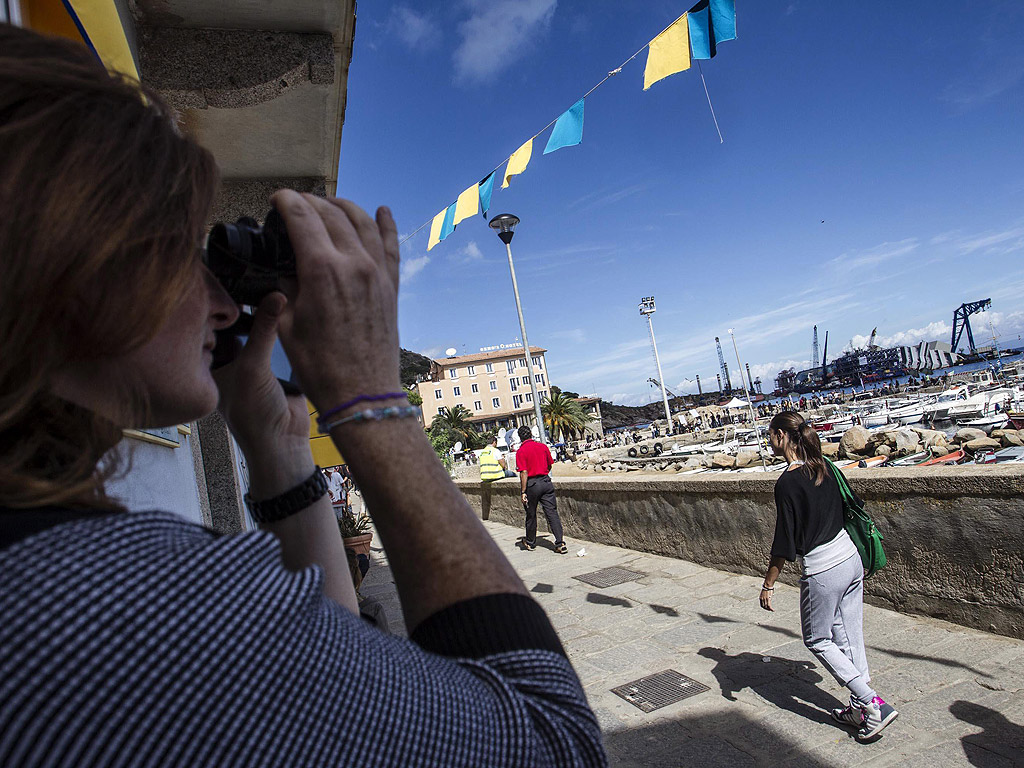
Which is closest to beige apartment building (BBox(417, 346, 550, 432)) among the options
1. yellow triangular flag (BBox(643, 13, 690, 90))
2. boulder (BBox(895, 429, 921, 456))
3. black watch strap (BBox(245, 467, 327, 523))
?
A: boulder (BBox(895, 429, 921, 456))

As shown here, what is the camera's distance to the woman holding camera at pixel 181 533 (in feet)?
1.46

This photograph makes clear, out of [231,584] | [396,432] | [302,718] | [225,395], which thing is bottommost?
[302,718]

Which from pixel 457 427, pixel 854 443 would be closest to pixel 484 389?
pixel 457 427

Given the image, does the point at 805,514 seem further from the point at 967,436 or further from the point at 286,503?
the point at 967,436

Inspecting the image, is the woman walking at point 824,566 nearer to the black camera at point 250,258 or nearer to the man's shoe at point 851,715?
the man's shoe at point 851,715

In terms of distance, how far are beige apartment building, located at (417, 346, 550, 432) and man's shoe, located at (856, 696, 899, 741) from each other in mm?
81730

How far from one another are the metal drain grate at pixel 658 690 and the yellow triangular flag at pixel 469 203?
521 centimetres

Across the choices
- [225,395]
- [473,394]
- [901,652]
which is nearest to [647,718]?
[901,652]

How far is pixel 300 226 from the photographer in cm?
71

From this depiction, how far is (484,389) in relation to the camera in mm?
88625

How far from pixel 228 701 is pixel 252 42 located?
345 centimetres

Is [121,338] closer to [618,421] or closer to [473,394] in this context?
[473,394]

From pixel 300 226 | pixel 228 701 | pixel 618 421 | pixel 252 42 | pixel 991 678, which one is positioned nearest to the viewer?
pixel 228 701

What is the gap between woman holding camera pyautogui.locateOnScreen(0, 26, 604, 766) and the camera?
0.44 metres
